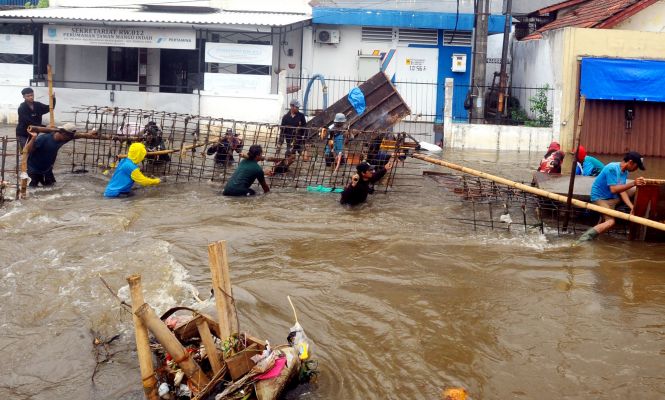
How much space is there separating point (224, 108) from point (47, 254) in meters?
12.0

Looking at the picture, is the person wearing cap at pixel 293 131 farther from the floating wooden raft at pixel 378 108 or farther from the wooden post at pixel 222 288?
A: the wooden post at pixel 222 288

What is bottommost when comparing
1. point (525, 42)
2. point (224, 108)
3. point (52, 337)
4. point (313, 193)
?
point (52, 337)

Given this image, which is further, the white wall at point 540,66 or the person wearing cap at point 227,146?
the white wall at point 540,66

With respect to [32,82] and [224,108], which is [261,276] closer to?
[224,108]

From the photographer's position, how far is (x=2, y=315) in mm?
7211

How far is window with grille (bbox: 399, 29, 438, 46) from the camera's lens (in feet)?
78.6

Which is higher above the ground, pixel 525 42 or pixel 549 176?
pixel 525 42

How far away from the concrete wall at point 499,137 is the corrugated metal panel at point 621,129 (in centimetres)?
96

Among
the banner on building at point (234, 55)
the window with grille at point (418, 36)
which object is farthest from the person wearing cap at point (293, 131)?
the window with grille at point (418, 36)

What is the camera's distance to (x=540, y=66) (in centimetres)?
2083

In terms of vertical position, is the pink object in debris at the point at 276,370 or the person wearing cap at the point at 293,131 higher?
the person wearing cap at the point at 293,131

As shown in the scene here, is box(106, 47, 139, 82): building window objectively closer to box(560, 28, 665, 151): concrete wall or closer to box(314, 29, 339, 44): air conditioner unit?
box(314, 29, 339, 44): air conditioner unit

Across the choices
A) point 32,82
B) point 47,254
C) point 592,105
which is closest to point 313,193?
point 47,254

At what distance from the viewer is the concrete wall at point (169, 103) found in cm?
2044
